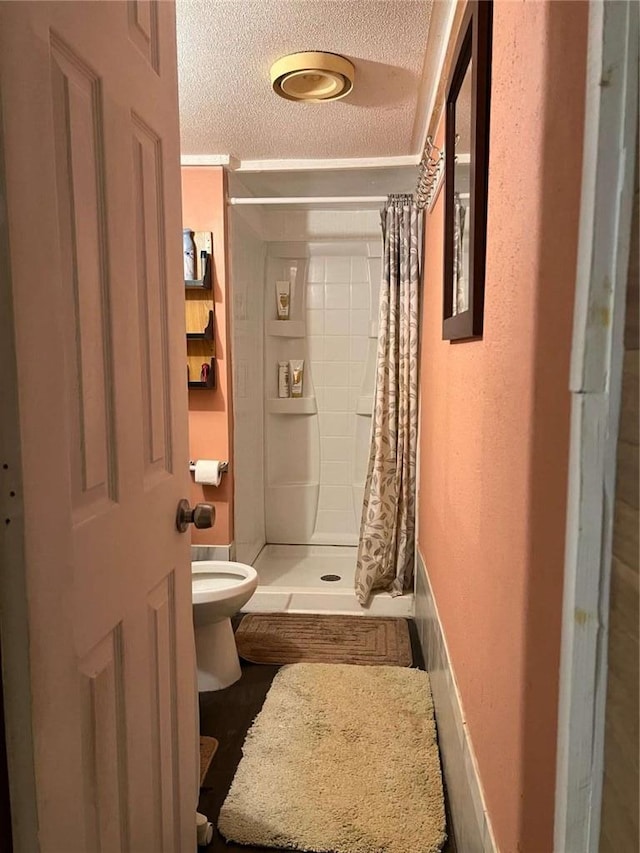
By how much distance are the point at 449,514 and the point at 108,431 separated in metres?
1.07

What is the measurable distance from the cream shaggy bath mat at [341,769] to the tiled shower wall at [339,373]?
1.63 metres

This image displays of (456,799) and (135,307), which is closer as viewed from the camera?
(135,307)

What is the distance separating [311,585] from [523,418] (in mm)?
2451

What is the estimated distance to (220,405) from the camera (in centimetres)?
281

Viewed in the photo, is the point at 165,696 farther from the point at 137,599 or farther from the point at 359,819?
the point at 359,819

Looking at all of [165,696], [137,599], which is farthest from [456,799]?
[137,599]

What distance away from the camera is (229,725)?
1936 mm

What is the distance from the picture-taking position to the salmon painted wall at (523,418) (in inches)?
26.9

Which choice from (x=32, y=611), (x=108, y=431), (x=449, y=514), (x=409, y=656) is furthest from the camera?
(x=409, y=656)

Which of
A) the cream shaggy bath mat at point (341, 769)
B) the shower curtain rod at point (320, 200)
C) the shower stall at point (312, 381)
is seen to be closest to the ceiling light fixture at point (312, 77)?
the shower curtain rod at point (320, 200)

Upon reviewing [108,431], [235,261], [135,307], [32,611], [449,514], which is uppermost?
[235,261]

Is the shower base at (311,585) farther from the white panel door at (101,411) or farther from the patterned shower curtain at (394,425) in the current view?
the white panel door at (101,411)

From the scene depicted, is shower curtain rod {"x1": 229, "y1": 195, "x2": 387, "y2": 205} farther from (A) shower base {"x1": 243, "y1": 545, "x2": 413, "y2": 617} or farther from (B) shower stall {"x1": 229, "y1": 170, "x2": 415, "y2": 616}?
(A) shower base {"x1": 243, "y1": 545, "x2": 413, "y2": 617}

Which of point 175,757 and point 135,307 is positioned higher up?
point 135,307
